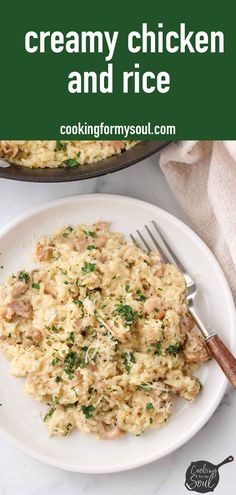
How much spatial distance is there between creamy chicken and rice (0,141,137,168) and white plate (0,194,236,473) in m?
0.21

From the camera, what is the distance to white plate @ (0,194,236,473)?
354 centimetres

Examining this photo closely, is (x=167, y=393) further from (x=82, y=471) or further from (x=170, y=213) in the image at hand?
(x=170, y=213)

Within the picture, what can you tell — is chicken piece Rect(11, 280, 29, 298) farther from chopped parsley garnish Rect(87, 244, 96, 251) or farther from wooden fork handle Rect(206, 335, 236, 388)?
wooden fork handle Rect(206, 335, 236, 388)

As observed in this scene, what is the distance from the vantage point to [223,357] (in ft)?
11.2

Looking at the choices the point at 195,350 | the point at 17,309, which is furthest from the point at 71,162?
the point at 195,350

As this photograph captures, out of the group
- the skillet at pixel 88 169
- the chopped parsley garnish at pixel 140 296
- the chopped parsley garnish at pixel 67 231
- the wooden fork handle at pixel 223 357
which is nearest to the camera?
the skillet at pixel 88 169

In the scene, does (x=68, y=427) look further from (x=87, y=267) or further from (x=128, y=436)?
(x=87, y=267)

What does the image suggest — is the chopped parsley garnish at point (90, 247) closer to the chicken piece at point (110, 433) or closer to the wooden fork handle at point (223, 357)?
the wooden fork handle at point (223, 357)

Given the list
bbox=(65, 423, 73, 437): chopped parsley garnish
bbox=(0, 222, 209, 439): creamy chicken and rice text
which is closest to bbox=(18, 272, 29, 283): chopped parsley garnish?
bbox=(0, 222, 209, 439): creamy chicken and rice text

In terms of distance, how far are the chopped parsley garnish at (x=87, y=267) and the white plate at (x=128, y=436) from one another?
0.26m

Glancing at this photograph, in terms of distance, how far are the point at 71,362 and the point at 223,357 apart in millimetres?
697

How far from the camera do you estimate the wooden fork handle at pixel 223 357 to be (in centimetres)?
341

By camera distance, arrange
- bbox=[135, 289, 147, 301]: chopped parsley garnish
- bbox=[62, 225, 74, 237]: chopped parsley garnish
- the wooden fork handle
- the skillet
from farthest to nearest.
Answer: bbox=[62, 225, 74, 237]: chopped parsley garnish < bbox=[135, 289, 147, 301]: chopped parsley garnish < the wooden fork handle < the skillet

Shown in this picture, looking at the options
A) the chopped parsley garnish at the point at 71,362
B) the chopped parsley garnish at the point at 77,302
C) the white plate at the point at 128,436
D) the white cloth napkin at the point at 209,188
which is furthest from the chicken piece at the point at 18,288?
the white cloth napkin at the point at 209,188
